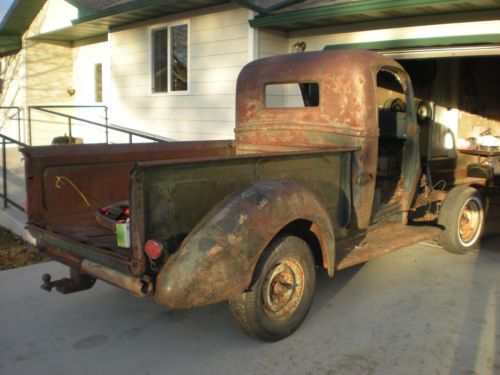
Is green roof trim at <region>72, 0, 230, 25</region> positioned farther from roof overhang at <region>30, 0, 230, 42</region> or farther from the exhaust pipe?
the exhaust pipe

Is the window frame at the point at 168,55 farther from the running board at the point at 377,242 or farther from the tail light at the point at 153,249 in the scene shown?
the tail light at the point at 153,249

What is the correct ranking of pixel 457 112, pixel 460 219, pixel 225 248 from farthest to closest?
pixel 457 112, pixel 460 219, pixel 225 248

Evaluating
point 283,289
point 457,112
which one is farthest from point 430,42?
point 457,112

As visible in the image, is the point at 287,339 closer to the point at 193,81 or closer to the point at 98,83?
the point at 193,81

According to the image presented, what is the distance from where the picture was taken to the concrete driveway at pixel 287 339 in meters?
3.29

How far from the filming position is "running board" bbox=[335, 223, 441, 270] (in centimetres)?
403

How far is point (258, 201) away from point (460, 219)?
11.0 feet

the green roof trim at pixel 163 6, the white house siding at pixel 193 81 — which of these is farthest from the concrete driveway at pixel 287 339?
the green roof trim at pixel 163 6

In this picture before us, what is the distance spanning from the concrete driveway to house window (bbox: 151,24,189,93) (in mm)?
5838

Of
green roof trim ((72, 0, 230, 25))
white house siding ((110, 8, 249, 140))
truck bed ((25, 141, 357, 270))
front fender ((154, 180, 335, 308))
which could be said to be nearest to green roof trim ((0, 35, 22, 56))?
white house siding ((110, 8, 249, 140))

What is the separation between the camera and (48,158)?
149 inches

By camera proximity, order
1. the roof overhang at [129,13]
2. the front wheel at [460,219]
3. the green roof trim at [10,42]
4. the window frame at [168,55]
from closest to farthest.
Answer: the front wheel at [460,219]
the roof overhang at [129,13]
the window frame at [168,55]
the green roof trim at [10,42]

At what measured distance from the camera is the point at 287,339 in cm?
362

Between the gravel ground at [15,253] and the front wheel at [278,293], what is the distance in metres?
3.05
